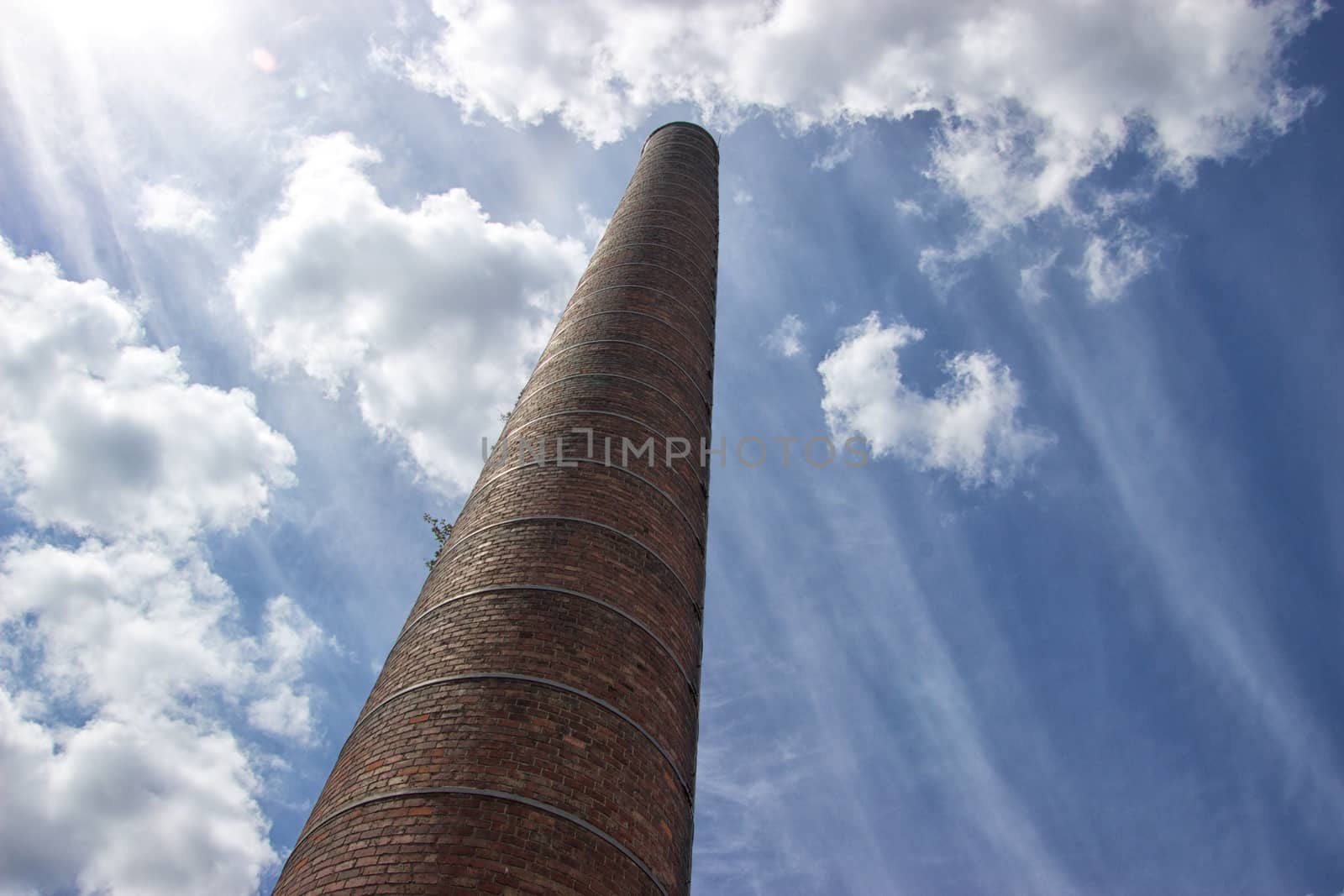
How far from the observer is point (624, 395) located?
8.52m

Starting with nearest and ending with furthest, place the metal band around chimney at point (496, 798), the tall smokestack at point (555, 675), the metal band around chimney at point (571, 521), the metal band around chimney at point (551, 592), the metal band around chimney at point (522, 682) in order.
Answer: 1. the tall smokestack at point (555, 675)
2. the metal band around chimney at point (496, 798)
3. the metal band around chimney at point (522, 682)
4. the metal band around chimney at point (551, 592)
5. the metal band around chimney at point (571, 521)

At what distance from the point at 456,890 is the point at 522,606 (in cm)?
208

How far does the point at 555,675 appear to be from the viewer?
18.5 ft

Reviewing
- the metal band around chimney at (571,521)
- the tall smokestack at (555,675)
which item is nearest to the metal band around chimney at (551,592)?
the tall smokestack at (555,675)

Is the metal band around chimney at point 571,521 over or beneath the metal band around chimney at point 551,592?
over

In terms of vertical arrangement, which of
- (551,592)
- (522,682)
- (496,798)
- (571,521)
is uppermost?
(571,521)

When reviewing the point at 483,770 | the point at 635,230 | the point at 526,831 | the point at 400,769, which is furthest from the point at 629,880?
the point at 635,230

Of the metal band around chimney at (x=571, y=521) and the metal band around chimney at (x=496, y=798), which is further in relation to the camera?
the metal band around chimney at (x=571, y=521)

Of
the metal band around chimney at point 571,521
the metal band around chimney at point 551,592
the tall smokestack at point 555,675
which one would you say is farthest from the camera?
the metal band around chimney at point 571,521

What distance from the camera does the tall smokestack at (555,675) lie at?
15.5ft

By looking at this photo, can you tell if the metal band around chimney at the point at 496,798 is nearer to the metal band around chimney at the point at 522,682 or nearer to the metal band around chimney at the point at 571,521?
the metal band around chimney at the point at 522,682

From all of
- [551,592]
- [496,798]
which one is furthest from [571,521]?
[496,798]

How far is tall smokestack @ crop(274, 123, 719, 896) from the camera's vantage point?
473 cm

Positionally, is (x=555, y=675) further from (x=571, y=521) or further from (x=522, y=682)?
(x=571, y=521)
